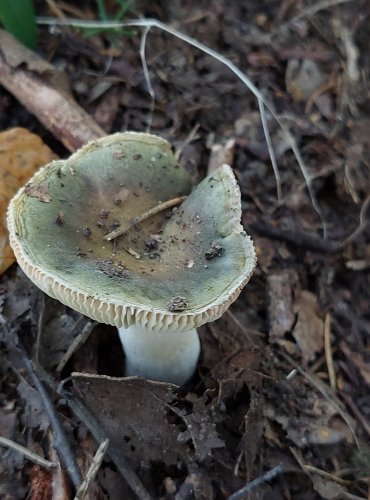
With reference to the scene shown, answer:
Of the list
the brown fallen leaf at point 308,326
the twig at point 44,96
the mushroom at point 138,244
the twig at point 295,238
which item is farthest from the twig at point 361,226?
the twig at point 44,96

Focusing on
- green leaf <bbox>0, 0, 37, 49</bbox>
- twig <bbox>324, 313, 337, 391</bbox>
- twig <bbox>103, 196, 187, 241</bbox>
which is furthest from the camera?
green leaf <bbox>0, 0, 37, 49</bbox>

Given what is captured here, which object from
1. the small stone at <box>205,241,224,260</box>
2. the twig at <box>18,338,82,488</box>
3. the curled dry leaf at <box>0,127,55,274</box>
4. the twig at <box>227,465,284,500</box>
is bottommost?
the twig at <box>227,465,284,500</box>

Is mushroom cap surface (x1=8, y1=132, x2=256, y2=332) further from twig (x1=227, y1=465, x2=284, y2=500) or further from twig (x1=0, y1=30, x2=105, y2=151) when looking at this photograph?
twig (x1=227, y1=465, x2=284, y2=500)

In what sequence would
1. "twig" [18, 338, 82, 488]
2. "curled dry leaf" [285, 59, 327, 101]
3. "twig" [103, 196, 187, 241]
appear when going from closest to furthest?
"twig" [18, 338, 82, 488], "twig" [103, 196, 187, 241], "curled dry leaf" [285, 59, 327, 101]

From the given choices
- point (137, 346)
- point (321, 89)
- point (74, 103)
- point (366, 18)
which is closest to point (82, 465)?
point (137, 346)

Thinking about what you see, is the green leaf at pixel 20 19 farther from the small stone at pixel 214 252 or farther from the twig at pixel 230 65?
the small stone at pixel 214 252

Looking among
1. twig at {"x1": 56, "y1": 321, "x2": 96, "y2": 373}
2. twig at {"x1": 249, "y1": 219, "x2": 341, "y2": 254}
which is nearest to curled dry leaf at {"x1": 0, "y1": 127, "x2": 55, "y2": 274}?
twig at {"x1": 56, "y1": 321, "x2": 96, "y2": 373}

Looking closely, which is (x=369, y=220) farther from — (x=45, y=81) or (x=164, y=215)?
(x=45, y=81)
